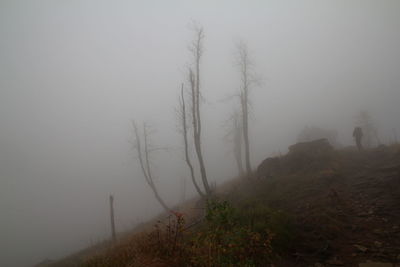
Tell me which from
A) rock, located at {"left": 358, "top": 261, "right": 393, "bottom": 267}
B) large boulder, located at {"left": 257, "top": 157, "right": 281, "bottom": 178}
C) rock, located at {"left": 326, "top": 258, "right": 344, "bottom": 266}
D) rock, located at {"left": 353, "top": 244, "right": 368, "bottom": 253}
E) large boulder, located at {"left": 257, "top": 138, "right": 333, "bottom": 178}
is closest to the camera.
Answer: rock, located at {"left": 358, "top": 261, "right": 393, "bottom": 267}

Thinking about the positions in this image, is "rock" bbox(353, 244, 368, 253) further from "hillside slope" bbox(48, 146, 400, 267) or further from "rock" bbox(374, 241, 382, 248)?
"rock" bbox(374, 241, 382, 248)

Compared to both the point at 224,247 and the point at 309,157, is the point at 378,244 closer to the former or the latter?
the point at 224,247

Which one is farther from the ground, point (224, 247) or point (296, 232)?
point (224, 247)

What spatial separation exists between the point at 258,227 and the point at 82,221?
177ft

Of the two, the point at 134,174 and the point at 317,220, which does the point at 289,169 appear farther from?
the point at 134,174

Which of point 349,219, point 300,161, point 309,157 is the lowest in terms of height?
point 349,219

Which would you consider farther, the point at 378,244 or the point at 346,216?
the point at 346,216

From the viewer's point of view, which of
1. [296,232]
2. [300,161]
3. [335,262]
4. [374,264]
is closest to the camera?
[374,264]

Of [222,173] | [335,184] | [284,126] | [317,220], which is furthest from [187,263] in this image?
[284,126]

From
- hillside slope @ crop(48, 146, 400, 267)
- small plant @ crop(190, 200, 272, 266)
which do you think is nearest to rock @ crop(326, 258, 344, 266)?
hillside slope @ crop(48, 146, 400, 267)

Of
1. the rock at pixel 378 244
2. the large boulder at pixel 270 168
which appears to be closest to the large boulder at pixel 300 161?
the large boulder at pixel 270 168

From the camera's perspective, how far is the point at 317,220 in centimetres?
595

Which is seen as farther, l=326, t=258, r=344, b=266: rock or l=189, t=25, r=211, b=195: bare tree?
l=189, t=25, r=211, b=195: bare tree

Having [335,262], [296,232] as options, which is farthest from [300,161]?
[335,262]
